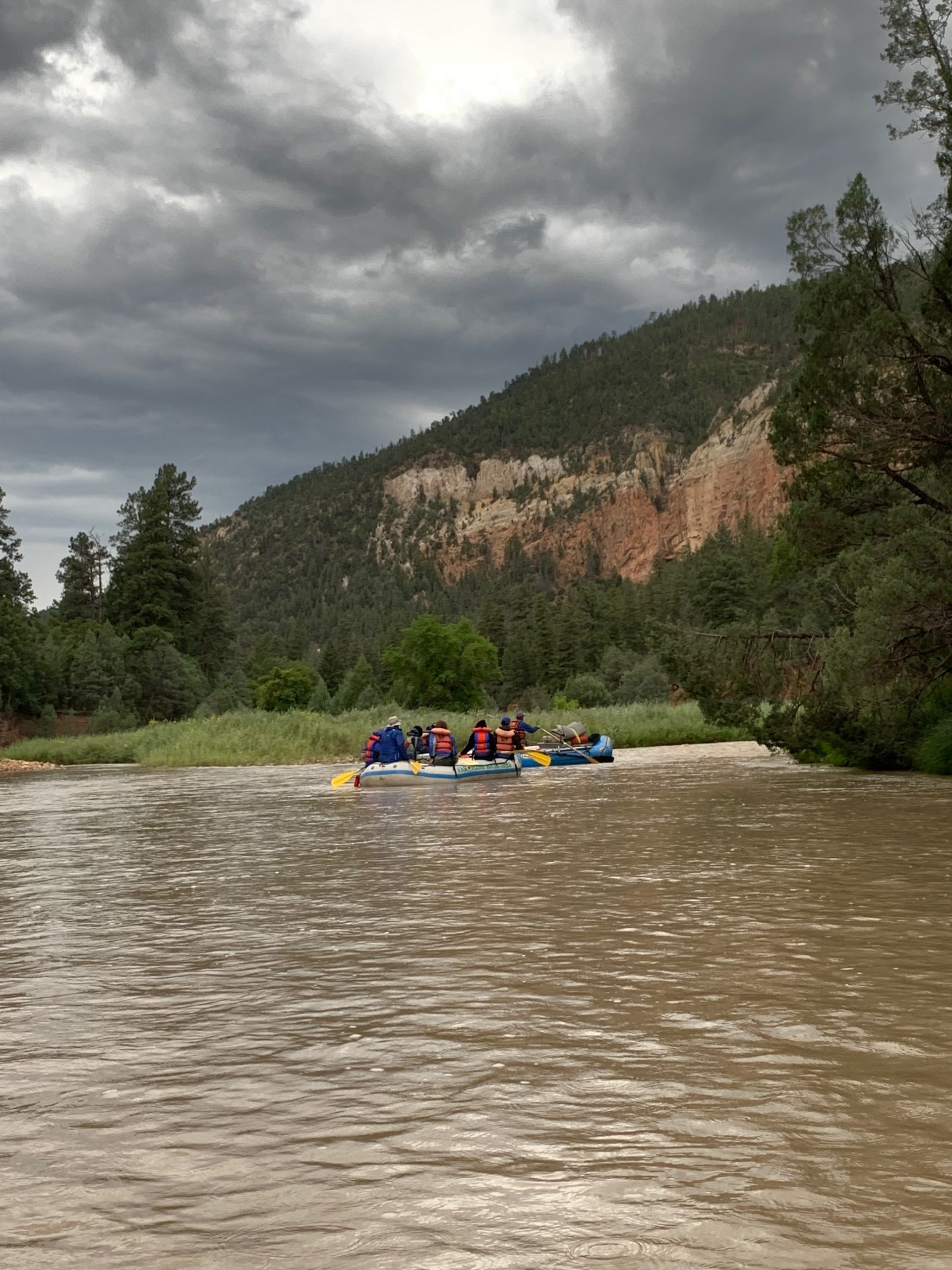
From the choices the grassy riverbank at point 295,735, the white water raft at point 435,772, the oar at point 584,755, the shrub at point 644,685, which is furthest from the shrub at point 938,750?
the shrub at point 644,685

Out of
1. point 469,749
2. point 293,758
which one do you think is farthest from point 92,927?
point 293,758

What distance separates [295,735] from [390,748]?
15.0m

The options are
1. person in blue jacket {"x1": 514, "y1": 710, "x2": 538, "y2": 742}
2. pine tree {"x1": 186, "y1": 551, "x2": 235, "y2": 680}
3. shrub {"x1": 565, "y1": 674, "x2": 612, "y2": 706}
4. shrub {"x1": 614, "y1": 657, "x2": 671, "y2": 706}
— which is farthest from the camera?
pine tree {"x1": 186, "y1": 551, "x2": 235, "y2": 680}

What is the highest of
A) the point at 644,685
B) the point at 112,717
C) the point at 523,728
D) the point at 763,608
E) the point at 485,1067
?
the point at 763,608

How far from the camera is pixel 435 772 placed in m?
24.9

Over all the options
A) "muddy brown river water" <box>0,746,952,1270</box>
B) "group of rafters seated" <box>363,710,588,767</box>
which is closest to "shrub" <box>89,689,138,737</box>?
"group of rafters seated" <box>363,710,588,767</box>

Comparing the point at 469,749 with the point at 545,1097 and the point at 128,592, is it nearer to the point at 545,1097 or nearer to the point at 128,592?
the point at 545,1097

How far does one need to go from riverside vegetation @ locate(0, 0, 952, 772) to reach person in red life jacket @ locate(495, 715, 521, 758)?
156 inches

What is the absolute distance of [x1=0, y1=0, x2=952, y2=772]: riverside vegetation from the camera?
20062mm

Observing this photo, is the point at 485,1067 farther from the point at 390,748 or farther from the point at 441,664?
the point at 441,664

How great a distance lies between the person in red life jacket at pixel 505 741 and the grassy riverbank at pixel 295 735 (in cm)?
978

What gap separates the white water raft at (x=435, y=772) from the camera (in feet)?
78.7

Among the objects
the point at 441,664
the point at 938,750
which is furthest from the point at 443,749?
the point at 441,664

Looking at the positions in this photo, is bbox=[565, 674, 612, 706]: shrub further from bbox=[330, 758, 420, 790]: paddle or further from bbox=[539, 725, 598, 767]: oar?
bbox=[330, 758, 420, 790]: paddle
